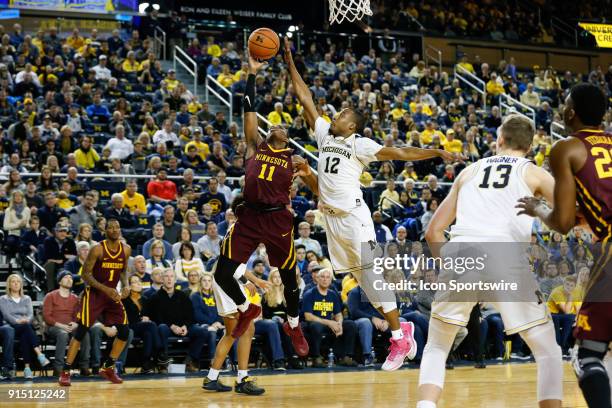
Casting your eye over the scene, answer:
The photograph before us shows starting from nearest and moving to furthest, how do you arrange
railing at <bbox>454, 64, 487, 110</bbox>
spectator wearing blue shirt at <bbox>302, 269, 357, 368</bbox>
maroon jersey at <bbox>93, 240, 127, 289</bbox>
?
maroon jersey at <bbox>93, 240, 127, 289</bbox>, spectator wearing blue shirt at <bbox>302, 269, 357, 368</bbox>, railing at <bbox>454, 64, 487, 110</bbox>

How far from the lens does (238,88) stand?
→ 2142 centimetres

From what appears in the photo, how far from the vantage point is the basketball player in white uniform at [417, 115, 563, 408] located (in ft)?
18.6

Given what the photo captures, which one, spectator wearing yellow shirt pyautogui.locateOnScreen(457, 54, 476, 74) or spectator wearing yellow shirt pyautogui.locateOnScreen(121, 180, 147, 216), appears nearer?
spectator wearing yellow shirt pyautogui.locateOnScreen(121, 180, 147, 216)

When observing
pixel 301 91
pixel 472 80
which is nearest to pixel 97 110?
pixel 301 91

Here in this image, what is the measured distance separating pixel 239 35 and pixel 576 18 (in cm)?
1486

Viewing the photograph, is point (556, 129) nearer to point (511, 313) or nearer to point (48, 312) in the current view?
point (48, 312)

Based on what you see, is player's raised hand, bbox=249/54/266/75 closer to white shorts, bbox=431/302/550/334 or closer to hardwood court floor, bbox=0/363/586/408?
hardwood court floor, bbox=0/363/586/408

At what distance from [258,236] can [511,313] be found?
3958mm

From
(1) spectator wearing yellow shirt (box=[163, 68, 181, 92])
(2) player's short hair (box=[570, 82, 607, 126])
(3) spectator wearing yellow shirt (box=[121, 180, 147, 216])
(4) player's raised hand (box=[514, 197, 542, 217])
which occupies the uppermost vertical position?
(1) spectator wearing yellow shirt (box=[163, 68, 181, 92])

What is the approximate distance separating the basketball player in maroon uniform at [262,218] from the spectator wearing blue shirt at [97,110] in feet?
33.4

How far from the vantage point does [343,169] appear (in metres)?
8.73

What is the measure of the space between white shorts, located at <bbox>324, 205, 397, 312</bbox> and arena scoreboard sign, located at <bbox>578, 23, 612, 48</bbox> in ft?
88.0

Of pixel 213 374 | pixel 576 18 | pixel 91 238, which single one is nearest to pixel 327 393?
pixel 213 374

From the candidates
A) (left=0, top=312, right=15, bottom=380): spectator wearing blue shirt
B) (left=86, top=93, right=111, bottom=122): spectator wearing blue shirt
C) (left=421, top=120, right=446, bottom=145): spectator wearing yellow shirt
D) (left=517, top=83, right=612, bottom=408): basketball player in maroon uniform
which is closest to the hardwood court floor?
(left=0, top=312, right=15, bottom=380): spectator wearing blue shirt
